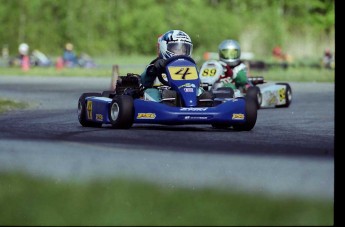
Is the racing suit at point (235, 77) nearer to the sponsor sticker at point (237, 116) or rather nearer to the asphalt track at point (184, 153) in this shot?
the asphalt track at point (184, 153)

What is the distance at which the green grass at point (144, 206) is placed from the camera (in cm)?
605

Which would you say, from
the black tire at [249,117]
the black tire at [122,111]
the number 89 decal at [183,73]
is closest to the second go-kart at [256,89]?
the number 89 decal at [183,73]

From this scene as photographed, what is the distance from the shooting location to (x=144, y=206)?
255 inches

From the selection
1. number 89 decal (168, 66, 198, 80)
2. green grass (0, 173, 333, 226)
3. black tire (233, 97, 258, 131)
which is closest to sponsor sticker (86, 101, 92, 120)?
number 89 decal (168, 66, 198, 80)

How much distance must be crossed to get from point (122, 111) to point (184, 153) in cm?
245

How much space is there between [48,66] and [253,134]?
33.5 meters

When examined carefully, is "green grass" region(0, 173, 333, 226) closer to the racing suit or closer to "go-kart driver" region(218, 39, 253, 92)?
the racing suit

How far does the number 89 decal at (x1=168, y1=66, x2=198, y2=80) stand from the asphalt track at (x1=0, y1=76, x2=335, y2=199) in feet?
2.08

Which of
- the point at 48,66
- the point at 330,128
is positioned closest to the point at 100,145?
the point at 330,128

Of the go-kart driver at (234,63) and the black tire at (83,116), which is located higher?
the go-kart driver at (234,63)

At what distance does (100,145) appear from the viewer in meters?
10.6

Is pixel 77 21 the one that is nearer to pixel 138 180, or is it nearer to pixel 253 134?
pixel 253 134

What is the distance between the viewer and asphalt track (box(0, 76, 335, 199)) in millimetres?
7859

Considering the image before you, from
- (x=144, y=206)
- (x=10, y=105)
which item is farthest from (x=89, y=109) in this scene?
(x=144, y=206)
